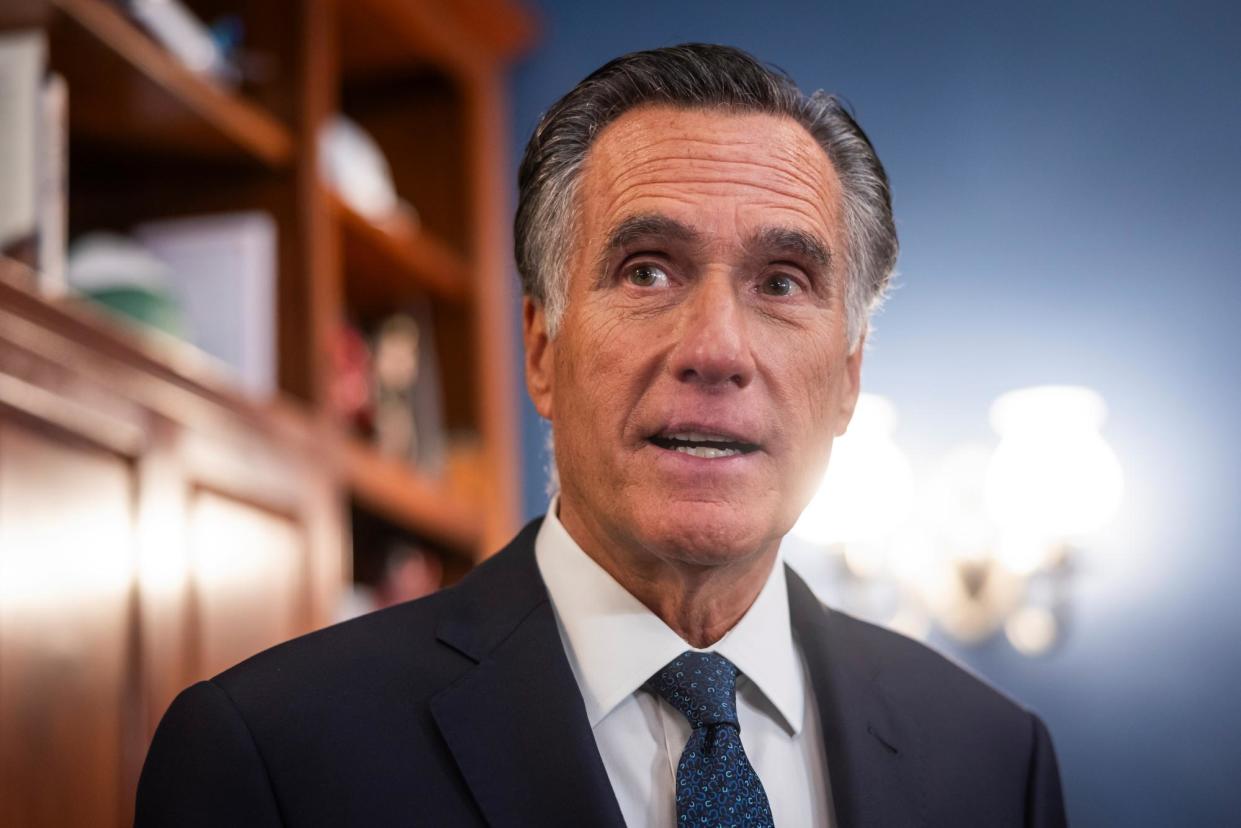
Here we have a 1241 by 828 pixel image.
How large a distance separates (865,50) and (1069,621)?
1311mm

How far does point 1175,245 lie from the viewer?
2.95m

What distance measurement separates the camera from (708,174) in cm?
126

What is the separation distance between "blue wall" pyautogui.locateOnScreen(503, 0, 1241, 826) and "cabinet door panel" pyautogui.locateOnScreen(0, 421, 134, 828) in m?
1.54

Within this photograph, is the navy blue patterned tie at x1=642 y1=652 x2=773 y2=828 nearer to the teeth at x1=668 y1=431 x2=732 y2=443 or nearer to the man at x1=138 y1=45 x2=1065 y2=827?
the man at x1=138 y1=45 x2=1065 y2=827

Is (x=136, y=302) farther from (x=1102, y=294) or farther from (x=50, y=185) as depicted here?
(x=1102, y=294)

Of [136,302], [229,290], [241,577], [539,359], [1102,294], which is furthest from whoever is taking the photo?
[1102,294]

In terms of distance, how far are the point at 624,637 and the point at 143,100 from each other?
4.72 ft

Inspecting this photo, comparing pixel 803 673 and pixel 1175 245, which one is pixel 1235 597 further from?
pixel 803 673

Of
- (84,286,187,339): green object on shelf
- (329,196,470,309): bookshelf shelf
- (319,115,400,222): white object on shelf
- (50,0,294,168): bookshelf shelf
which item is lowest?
(84,286,187,339): green object on shelf

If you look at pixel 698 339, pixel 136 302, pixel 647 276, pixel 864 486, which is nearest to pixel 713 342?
pixel 698 339

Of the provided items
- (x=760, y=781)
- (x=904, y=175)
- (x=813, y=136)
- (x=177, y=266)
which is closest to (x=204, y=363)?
(x=177, y=266)

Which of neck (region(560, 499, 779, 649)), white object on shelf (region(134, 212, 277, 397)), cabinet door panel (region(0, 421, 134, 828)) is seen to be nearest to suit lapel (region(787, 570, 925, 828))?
neck (region(560, 499, 779, 649))

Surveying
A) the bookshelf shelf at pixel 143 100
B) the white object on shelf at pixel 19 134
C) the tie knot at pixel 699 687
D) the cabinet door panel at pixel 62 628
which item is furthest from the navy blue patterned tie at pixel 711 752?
the bookshelf shelf at pixel 143 100

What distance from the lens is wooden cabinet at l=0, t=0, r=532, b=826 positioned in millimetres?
1740
